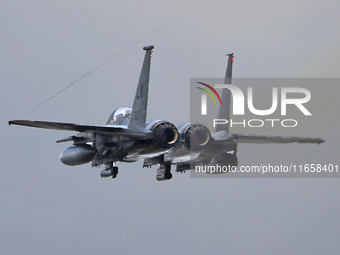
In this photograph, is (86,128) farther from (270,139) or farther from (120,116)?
(270,139)

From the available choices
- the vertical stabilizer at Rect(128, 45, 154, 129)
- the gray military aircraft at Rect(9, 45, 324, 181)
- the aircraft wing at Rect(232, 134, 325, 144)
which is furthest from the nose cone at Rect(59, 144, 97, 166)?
the aircraft wing at Rect(232, 134, 325, 144)

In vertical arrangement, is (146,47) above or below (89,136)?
above

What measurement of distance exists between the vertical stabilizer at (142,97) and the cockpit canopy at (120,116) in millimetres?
2135

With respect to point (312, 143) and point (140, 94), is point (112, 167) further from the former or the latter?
point (312, 143)

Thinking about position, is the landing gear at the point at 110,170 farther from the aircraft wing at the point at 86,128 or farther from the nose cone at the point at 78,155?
the aircraft wing at the point at 86,128

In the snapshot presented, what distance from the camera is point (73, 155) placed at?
38.3 meters

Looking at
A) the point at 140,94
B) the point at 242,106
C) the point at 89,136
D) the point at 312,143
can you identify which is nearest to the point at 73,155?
the point at 89,136

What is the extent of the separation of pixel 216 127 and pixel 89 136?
307 inches

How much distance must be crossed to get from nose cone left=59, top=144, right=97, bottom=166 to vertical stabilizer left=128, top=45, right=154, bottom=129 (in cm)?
282

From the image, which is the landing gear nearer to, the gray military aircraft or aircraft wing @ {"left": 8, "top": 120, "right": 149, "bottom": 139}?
the gray military aircraft

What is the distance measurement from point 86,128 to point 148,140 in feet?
11.8

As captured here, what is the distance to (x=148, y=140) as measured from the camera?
3697cm

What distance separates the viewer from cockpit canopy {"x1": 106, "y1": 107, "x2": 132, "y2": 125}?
4062 centimetres

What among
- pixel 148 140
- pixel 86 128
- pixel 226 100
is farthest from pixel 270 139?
pixel 86 128
